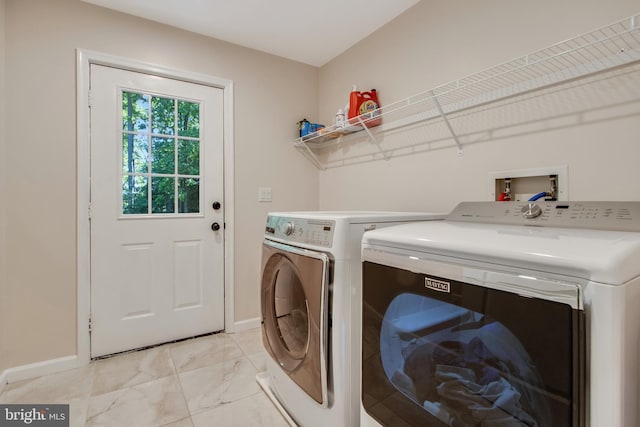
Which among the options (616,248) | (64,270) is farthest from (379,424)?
(64,270)

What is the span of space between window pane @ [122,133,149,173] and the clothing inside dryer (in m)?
1.98

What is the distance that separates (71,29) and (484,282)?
2.61 meters

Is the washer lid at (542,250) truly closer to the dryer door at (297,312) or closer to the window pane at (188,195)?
the dryer door at (297,312)

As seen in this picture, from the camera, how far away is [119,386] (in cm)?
174

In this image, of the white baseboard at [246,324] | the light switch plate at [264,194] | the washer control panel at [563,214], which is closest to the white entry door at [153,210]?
the white baseboard at [246,324]

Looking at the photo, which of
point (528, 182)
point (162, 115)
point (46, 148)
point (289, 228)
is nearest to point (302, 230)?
point (289, 228)

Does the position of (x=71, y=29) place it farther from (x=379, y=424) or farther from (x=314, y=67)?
(x=379, y=424)

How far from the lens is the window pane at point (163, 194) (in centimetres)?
223

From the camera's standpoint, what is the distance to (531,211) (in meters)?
1.21

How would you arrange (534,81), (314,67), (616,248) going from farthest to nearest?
(314,67)
(534,81)
(616,248)

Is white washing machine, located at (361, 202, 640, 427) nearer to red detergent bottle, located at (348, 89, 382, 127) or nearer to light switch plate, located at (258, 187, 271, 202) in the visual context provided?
red detergent bottle, located at (348, 89, 382, 127)

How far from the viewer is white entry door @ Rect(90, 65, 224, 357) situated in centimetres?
205

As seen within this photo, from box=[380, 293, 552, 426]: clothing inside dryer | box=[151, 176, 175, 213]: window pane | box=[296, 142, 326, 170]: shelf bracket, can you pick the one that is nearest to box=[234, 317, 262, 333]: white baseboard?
box=[151, 176, 175, 213]: window pane

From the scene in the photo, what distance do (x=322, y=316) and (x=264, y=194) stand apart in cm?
160
